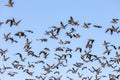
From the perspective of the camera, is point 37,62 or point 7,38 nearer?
point 7,38

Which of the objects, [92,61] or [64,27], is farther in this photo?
[92,61]

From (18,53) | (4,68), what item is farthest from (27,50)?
(4,68)

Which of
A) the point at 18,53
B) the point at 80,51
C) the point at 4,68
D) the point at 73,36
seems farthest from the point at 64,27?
the point at 4,68

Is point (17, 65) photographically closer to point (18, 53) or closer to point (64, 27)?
point (18, 53)

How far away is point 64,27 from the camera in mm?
47156

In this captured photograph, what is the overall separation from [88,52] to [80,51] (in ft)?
2.96

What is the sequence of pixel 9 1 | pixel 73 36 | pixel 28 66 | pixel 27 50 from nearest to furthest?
pixel 9 1
pixel 73 36
pixel 27 50
pixel 28 66

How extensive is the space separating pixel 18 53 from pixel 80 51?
7.57 m

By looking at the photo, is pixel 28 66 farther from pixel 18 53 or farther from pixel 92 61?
pixel 92 61

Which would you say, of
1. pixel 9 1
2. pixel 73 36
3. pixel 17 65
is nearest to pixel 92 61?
pixel 73 36

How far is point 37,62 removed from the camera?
56.6 meters

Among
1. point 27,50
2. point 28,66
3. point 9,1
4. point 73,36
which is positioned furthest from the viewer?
point 28,66

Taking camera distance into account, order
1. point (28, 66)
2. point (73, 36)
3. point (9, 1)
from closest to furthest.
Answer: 1. point (9, 1)
2. point (73, 36)
3. point (28, 66)

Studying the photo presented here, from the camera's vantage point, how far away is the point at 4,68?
5688cm
